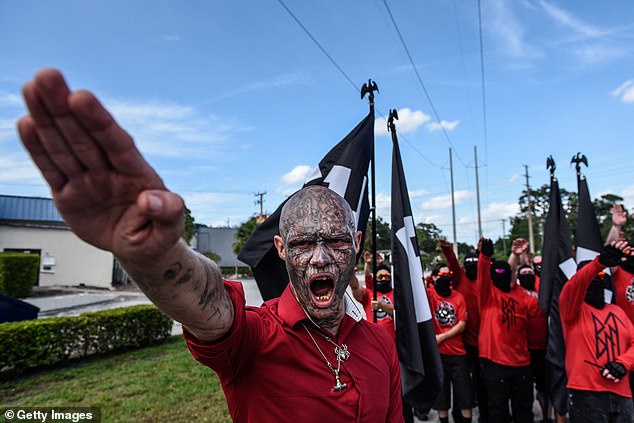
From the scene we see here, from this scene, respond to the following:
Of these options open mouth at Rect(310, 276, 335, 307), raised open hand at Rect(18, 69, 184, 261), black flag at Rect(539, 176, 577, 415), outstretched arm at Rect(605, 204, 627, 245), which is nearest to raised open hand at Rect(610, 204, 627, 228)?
outstretched arm at Rect(605, 204, 627, 245)

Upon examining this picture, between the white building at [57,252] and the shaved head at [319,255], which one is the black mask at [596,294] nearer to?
the shaved head at [319,255]

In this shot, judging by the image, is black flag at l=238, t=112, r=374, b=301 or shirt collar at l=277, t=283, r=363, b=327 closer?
shirt collar at l=277, t=283, r=363, b=327

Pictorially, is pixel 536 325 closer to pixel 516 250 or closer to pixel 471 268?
pixel 516 250

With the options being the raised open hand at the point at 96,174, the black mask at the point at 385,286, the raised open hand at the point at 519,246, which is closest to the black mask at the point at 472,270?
the raised open hand at the point at 519,246

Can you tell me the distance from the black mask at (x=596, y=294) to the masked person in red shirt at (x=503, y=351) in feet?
3.04

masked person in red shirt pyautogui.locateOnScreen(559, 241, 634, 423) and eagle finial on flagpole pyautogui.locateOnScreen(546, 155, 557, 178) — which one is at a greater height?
eagle finial on flagpole pyautogui.locateOnScreen(546, 155, 557, 178)

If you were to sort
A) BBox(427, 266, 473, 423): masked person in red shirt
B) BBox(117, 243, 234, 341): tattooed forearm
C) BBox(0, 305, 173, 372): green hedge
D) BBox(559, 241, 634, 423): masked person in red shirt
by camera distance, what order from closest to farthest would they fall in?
1. BBox(117, 243, 234, 341): tattooed forearm
2. BBox(559, 241, 634, 423): masked person in red shirt
3. BBox(427, 266, 473, 423): masked person in red shirt
4. BBox(0, 305, 173, 372): green hedge

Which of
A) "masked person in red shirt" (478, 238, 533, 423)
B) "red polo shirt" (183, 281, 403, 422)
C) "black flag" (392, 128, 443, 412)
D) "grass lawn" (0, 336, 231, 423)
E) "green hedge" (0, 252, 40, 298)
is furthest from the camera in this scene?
"green hedge" (0, 252, 40, 298)

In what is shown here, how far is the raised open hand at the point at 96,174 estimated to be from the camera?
0.80 meters

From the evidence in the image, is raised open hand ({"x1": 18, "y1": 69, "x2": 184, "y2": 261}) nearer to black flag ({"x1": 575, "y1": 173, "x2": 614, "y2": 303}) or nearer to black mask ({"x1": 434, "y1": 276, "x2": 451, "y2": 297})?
black mask ({"x1": 434, "y1": 276, "x2": 451, "y2": 297})

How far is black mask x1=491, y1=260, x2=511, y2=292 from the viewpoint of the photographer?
210 inches

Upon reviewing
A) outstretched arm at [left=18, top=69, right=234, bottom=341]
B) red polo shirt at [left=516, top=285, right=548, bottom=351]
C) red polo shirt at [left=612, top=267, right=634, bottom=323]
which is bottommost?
red polo shirt at [left=516, top=285, right=548, bottom=351]

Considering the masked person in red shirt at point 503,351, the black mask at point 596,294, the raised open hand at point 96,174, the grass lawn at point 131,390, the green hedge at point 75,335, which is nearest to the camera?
the raised open hand at point 96,174

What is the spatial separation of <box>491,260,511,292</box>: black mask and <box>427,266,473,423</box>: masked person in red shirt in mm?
566
